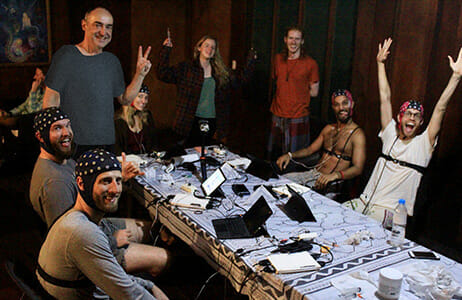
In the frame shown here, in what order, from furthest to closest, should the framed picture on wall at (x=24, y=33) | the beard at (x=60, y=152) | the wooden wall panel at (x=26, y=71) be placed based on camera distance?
the wooden wall panel at (x=26, y=71) → the framed picture on wall at (x=24, y=33) → the beard at (x=60, y=152)

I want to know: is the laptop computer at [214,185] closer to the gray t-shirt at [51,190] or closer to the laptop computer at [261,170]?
the laptop computer at [261,170]

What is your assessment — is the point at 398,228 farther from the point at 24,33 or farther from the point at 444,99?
the point at 24,33

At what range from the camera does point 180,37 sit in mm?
7422

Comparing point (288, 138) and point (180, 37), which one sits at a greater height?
point (180, 37)

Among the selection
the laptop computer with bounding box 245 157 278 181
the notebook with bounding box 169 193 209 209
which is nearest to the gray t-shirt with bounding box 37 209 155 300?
the notebook with bounding box 169 193 209 209

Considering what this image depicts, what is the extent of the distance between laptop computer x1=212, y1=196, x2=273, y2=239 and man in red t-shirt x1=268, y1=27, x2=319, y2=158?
7.24ft

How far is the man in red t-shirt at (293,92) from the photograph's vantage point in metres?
4.72

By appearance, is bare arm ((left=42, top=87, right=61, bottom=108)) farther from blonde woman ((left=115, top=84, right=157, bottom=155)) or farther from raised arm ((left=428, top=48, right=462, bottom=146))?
raised arm ((left=428, top=48, right=462, bottom=146))

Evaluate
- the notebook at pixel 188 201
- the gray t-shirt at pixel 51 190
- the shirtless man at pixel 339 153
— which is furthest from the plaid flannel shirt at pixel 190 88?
the gray t-shirt at pixel 51 190

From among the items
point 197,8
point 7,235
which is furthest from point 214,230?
point 197,8

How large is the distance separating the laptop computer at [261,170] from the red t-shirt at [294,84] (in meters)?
1.25

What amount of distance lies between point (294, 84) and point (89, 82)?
2165mm

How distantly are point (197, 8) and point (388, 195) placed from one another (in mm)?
4599

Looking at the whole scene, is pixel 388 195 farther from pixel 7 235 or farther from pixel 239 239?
pixel 7 235
